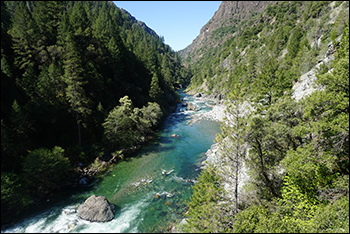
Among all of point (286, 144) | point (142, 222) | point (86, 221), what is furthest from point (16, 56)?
point (286, 144)

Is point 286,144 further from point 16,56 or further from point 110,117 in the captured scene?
point 16,56

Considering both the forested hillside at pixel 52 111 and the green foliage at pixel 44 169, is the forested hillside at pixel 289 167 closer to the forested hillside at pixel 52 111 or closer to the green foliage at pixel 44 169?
the green foliage at pixel 44 169

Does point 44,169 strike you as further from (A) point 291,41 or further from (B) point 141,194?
→ (A) point 291,41

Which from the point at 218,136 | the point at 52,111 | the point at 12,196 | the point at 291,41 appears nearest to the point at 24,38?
the point at 52,111

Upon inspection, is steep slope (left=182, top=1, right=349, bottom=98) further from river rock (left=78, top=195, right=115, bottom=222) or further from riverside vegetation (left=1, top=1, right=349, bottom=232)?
river rock (left=78, top=195, right=115, bottom=222)

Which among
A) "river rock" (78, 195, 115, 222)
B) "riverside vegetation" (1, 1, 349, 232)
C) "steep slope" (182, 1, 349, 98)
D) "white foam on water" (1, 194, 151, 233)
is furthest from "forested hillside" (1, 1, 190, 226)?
"steep slope" (182, 1, 349, 98)

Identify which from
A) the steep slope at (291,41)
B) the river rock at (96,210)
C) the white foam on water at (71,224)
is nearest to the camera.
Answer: the white foam on water at (71,224)

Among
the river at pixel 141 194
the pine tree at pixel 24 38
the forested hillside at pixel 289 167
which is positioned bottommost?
the river at pixel 141 194

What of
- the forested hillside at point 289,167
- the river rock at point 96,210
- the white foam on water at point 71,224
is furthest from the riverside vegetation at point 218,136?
the river rock at point 96,210
